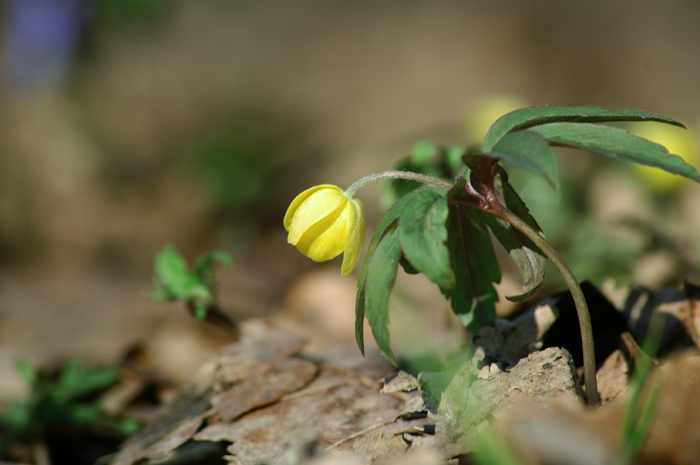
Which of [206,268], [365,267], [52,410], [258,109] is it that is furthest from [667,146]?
[258,109]

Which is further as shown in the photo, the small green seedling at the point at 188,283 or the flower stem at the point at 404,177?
the small green seedling at the point at 188,283

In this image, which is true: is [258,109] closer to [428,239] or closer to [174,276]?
[174,276]

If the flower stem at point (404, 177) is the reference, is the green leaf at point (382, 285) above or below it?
below

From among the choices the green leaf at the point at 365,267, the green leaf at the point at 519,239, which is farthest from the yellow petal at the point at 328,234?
the green leaf at the point at 519,239

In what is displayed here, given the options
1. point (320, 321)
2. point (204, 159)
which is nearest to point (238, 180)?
point (204, 159)

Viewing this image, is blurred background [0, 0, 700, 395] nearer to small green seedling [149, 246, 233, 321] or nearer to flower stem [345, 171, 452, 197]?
small green seedling [149, 246, 233, 321]

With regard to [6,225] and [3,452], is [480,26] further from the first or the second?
[3,452]

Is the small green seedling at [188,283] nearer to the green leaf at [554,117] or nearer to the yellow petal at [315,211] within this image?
the yellow petal at [315,211]
